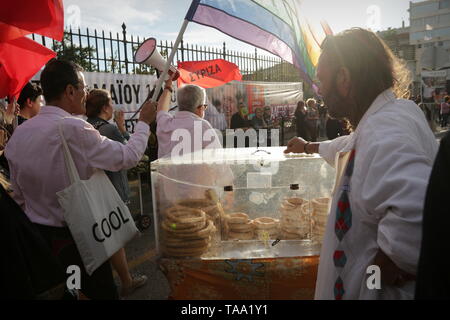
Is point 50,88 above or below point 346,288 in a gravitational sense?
above

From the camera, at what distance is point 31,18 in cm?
231

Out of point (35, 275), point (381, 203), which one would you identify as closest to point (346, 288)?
point (381, 203)

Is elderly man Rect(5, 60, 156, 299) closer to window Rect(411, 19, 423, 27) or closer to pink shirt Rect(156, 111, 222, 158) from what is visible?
pink shirt Rect(156, 111, 222, 158)

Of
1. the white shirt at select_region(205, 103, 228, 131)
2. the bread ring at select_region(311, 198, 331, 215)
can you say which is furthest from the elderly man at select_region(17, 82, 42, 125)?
the white shirt at select_region(205, 103, 228, 131)

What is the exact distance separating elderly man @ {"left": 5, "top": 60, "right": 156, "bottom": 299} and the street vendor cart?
16.0 inches

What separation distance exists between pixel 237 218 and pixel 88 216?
1.05 metres

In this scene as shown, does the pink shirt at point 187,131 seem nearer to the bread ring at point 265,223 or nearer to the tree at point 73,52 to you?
the bread ring at point 265,223

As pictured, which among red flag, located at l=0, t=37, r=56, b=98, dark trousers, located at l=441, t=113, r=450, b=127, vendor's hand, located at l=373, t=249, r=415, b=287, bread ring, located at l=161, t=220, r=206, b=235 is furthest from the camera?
dark trousers, located at l=441, t=113, r=450, b=127

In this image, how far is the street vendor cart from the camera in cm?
216

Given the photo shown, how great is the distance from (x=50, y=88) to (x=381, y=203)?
6.54 ft

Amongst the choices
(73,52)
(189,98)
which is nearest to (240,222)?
(189,98)

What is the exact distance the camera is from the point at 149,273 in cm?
354

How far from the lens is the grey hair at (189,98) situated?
10.8ft
